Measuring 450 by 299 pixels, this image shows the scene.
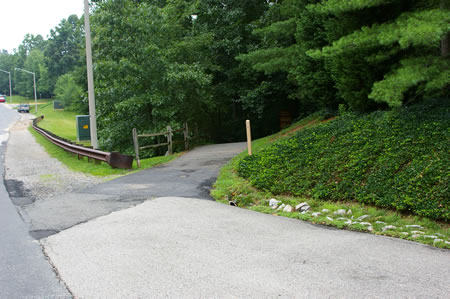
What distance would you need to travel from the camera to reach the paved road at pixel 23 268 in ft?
14.3

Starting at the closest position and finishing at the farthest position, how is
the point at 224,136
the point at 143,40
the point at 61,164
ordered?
the point at 61,164
the point at 143,40
the point at 224,136

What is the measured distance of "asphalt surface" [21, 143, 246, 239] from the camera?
24.3 feet

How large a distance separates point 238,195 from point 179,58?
47.4 ft

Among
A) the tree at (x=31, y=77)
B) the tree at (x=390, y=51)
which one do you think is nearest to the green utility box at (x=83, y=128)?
the tree at (x=390, y=51)

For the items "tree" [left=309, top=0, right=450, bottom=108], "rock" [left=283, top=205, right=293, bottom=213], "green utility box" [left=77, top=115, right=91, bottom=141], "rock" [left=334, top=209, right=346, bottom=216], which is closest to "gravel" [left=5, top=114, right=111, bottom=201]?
"green utility box" [left=77, top=115, right=91, bottom=141]

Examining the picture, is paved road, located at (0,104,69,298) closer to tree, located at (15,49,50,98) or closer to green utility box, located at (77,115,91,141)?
green utility box, located at (77,115,91,141)

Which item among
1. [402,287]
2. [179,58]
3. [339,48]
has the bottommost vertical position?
[402,287]

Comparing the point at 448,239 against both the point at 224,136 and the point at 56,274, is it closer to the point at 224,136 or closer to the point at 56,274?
the point at 56,274

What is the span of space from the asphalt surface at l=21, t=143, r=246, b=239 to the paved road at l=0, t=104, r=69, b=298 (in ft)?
1.03

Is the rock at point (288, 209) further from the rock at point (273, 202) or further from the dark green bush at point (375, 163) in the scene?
the dark green bush at point (375, 163)

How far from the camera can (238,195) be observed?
9.34 meters

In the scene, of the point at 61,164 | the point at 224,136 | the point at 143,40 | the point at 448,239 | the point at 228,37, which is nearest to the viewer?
the point at 448,239

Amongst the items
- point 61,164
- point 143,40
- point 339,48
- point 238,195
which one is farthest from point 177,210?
point 143,40

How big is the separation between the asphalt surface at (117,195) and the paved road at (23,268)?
0.31 metres
